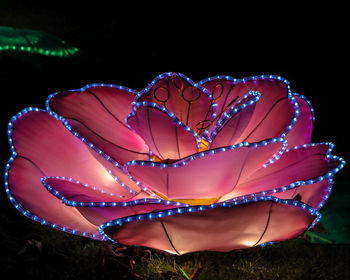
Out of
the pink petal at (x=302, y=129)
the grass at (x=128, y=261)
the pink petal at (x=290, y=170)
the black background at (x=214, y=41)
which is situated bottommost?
the grass at (x=128, y=261)

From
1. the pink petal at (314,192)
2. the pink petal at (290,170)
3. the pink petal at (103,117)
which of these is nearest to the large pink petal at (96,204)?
the pink petal at (103,117)

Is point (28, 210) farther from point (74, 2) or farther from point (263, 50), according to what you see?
point (263, 50)

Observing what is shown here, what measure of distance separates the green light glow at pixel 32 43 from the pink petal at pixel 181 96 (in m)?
0.83

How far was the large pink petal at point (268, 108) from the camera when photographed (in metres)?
0.93

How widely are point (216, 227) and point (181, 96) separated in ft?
1.31

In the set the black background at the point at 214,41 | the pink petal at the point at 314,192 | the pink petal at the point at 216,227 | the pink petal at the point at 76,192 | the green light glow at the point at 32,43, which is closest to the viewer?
the pink petal at the point at 216,227

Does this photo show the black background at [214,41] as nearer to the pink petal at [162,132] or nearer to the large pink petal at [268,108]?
the large pink petal at [268,108]

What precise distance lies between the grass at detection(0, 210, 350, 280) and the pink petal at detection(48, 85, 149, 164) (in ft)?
0.87

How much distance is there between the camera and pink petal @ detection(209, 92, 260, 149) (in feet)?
2.58

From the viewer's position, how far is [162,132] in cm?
82

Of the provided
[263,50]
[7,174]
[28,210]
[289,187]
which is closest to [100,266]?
[28,210]

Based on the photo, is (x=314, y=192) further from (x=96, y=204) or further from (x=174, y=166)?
(x=96, y=204)

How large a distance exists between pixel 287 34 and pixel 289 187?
1.29 meters

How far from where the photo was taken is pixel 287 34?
1.82 meters
